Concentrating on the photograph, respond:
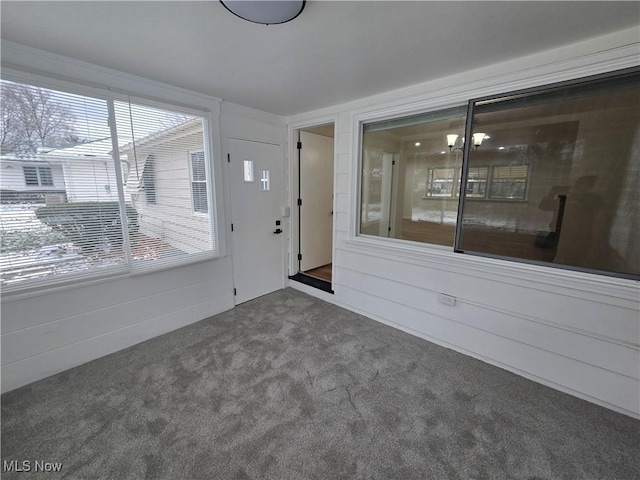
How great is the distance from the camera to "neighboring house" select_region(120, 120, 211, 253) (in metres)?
2.41

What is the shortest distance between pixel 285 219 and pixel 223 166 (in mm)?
1172

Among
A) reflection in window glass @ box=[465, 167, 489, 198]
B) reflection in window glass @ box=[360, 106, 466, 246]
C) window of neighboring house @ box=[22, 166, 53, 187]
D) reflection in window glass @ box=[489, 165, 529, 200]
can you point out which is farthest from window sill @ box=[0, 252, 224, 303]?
reflection in window glass @ box=[489, 165, 529, 200]

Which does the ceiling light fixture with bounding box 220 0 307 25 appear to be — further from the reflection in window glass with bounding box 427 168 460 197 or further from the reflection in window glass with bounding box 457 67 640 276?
the reflection in window glass with bounding box 427 168 460 197

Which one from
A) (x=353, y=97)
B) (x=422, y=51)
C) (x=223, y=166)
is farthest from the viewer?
(x=223, y=166)

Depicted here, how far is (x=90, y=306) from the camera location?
227cm

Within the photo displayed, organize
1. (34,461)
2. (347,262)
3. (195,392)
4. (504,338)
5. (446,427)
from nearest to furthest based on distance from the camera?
(34,461), (446,427), (195,392), (504,338), (347,262)

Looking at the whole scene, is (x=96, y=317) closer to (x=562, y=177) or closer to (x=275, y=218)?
(x=275, y=218)

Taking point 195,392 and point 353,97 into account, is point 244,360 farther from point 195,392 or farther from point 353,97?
point 353,97

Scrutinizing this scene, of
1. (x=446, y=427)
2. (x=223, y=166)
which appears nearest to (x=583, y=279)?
(x=446, y=427)

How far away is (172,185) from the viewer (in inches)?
103

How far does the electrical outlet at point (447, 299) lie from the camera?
2.45 meters

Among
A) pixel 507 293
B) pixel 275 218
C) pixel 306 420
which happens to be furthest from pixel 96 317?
pixel 507 293

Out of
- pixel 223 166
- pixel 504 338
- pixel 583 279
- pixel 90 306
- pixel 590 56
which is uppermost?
pixel 590 56

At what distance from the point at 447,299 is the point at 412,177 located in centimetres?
134
